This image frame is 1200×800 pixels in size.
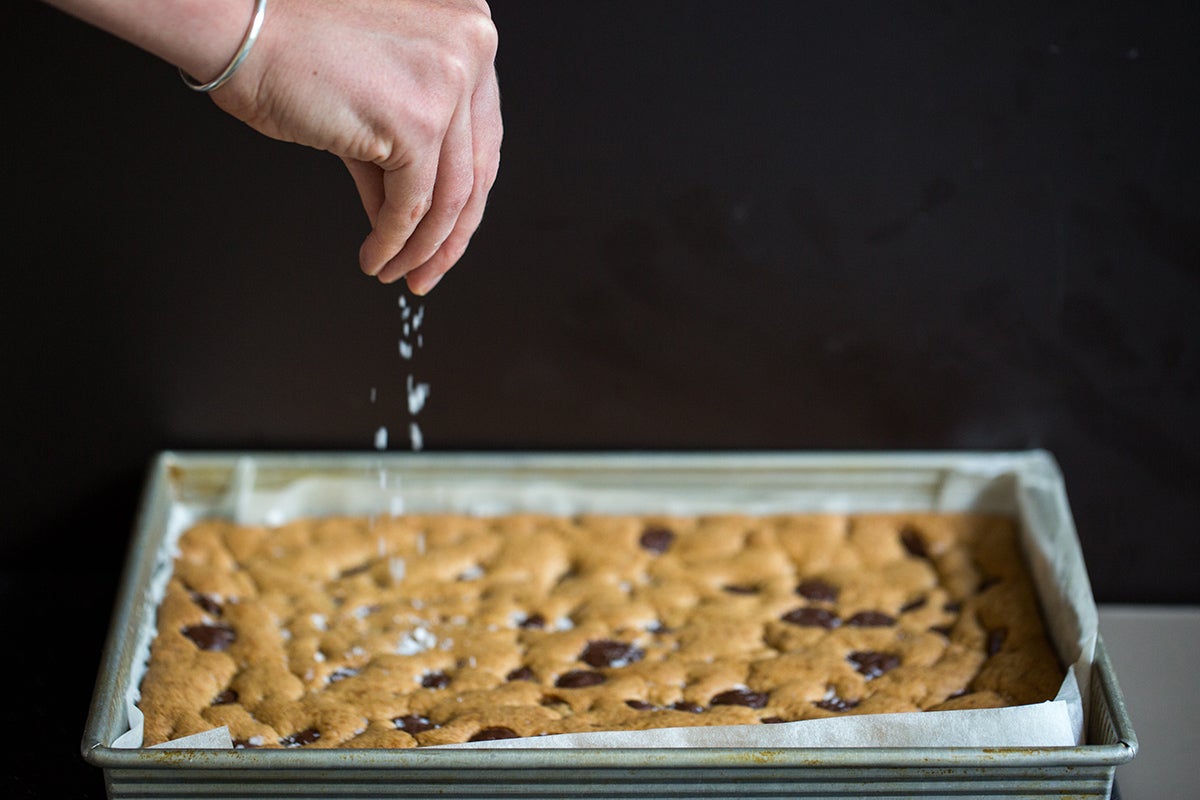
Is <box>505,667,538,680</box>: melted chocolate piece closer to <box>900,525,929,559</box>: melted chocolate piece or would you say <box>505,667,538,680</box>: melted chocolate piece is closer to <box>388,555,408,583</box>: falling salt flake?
<box>388,555,408,583</box>: falling salt flake

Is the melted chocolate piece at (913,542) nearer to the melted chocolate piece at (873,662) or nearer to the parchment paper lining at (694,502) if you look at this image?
the parchment paper lining at (694,502)

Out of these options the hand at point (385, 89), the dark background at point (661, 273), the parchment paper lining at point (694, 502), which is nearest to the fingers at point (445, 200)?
the hand at point (385, 89)

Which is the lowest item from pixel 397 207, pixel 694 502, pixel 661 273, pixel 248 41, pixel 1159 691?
pixel 1159 691

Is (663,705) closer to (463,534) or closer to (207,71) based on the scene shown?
(463,534)

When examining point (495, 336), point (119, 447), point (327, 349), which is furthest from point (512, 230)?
point (119, 447)

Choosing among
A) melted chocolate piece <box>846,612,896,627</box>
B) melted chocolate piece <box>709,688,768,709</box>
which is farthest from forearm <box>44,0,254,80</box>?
melted chocolate piece <box>846,612,896,627</box>

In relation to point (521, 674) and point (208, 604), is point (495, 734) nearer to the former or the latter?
point (521, 674)

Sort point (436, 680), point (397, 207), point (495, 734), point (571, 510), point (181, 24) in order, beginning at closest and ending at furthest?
point (181, 24), point (397, 207), point (495, 734), point (436, 680), point (571, 510)

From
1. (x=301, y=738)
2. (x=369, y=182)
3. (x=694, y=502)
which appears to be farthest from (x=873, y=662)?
(x=369, y=182)
